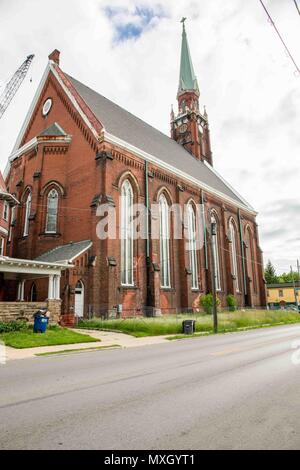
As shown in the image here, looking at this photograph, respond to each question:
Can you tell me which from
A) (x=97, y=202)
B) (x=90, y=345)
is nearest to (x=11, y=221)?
(x=97, y=202)

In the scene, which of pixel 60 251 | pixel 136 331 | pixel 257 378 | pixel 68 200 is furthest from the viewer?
pixel 68 200

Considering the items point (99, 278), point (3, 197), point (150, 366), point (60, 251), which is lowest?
point (150, 366)

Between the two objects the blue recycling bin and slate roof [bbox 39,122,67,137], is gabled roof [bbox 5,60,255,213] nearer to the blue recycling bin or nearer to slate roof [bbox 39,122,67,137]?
slate roof [bbox 39,122,67,137]

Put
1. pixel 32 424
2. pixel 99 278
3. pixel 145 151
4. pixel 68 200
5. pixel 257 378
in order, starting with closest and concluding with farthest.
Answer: pixel 32 424, pixel 257 378, pixel 99 278, pixel 68 200, pixel 145 151

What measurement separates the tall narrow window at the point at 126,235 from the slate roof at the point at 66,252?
3016mm

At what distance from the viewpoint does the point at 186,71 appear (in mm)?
54438

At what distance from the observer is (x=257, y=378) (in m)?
6.99

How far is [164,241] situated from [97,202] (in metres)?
8.29

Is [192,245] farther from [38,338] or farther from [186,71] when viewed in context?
[186,71]
